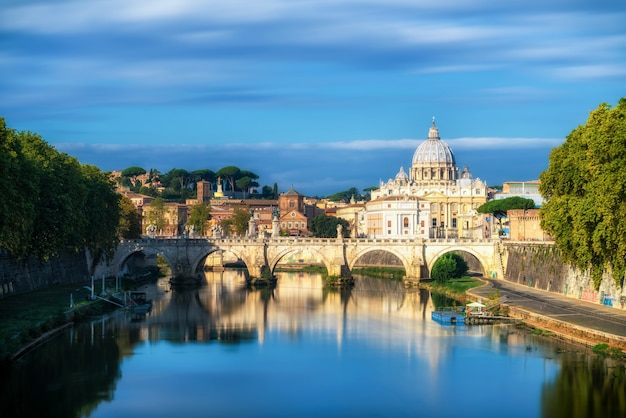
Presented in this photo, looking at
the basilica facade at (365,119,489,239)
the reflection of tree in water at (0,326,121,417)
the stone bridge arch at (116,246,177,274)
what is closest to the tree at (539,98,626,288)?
the reflection of tree in water at (0,326,121,417)

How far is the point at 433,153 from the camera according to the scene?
5950 inches

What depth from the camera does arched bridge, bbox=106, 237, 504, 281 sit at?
228 ft

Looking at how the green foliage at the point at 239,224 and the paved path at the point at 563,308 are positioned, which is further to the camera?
the green foliage at the point at 239,224

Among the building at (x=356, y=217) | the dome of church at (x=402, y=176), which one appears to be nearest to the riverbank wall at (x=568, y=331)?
the building at (x=356, y=217)

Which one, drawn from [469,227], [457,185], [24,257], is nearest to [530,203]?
[469,227]

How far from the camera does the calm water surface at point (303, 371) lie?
29547 mm

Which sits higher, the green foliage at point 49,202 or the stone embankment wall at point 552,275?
the green foliage at point 49,202

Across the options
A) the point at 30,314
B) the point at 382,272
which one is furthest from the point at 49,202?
the point at 382,272

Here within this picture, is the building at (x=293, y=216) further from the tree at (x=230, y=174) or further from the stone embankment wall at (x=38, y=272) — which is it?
the stone embankment wall at (x=38, y=272)

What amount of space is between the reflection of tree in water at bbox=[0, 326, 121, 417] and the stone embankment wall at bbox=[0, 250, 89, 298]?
27.4 feet

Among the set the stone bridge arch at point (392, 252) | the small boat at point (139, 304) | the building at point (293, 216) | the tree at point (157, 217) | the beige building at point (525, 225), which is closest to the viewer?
the small boat at point (139, 304)

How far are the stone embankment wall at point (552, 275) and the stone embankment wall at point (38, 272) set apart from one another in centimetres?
2595

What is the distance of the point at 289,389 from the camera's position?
3225 centimetres

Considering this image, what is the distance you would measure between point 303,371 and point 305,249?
1379 inches
